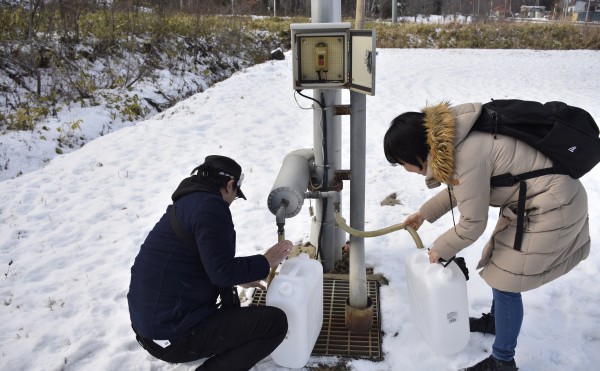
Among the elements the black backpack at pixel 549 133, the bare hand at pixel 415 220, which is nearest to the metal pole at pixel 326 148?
the bare hand at pixel 415 220

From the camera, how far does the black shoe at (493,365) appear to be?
2418mm

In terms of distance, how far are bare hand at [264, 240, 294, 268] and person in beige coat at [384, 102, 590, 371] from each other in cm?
73

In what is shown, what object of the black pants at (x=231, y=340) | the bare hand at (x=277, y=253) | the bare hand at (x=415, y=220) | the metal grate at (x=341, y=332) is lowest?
the metal grate at (x=341, y=332)

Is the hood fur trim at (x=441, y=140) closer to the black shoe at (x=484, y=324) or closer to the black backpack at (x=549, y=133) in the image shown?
the black backpack at (x=549, y=133)

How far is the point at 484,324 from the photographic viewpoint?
2840mm

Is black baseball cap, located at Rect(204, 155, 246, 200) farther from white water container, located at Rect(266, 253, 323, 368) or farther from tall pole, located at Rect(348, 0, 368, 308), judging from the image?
tall pole, located at Rect(348, 0, 368, 308)

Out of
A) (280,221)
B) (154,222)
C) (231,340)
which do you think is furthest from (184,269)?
(154,222)

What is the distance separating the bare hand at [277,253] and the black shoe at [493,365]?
113 centimetres

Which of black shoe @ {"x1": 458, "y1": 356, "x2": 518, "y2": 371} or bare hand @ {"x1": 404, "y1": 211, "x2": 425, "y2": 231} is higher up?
bare hand @ {"x1": 404, "y1": 211, "x2": 425, "y2": 231}

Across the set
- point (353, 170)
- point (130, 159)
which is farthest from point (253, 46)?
point (353, 170)

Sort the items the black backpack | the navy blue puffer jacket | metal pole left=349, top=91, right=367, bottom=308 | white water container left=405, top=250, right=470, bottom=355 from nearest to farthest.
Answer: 1. the black backpack
2. the navy blue puffer jacket
3. white water container left=405, top=250, right=470, bottom=355
4. metal pole left=349, top=91, right=367, bottom=308

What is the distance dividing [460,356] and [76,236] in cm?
336

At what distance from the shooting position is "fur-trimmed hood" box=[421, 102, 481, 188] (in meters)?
2.06

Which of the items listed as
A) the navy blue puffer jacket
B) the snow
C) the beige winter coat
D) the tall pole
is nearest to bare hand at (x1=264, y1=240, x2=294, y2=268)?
the navy blue puffer jacket
